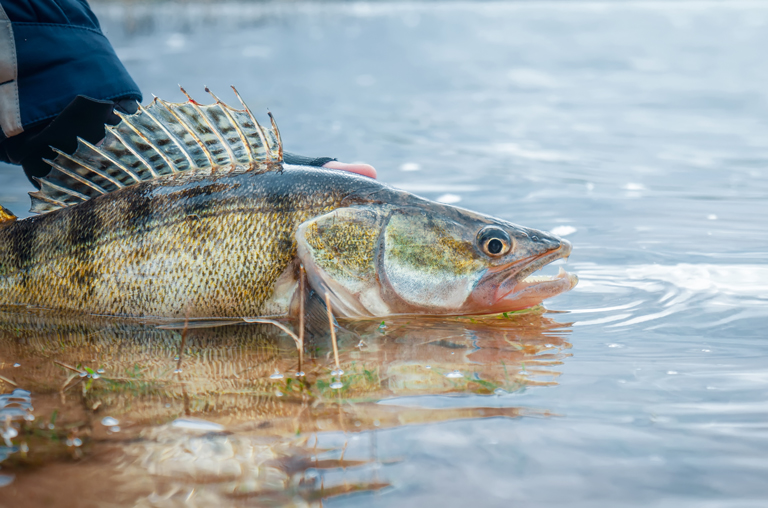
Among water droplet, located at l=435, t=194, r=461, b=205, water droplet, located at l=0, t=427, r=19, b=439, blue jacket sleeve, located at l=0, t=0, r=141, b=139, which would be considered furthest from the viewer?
water droplet, located at l=435, t=194, r=461, b=205

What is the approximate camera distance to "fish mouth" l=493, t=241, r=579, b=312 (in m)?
3.66

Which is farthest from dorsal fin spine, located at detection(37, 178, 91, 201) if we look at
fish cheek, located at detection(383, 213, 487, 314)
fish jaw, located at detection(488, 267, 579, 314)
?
fish jaw, located at detection(488, 267, 579, 314)

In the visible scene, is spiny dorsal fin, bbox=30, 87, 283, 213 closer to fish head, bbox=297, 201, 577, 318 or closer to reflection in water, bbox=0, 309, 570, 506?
fish head, bbox=297, 201, 577, 318

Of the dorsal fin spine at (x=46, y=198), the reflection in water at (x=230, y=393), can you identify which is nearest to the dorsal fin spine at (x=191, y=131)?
the dorsal fin spine at (x=46, y=198)

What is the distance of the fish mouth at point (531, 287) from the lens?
3.66m

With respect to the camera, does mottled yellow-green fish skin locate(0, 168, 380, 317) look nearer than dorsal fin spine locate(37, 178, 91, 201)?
Yes

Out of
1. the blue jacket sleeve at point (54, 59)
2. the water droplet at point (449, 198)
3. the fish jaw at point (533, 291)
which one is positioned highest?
the blue jacket sleeve at point (54, 59)

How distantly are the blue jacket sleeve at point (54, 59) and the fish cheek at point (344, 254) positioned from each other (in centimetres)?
209

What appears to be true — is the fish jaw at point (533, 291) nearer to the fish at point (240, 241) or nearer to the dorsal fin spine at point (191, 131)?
the fish at point (240, 241)

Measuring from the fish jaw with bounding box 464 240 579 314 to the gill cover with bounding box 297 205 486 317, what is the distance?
6 centimetres

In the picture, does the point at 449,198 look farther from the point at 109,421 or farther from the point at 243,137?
the point at 109,421

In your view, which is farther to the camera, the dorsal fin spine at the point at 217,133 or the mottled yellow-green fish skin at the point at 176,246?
the dorsal fin spine at the point at 217,133

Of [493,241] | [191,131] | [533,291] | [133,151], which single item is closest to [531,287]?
[533,291]

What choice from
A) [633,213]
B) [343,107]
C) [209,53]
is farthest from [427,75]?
[633,213]
